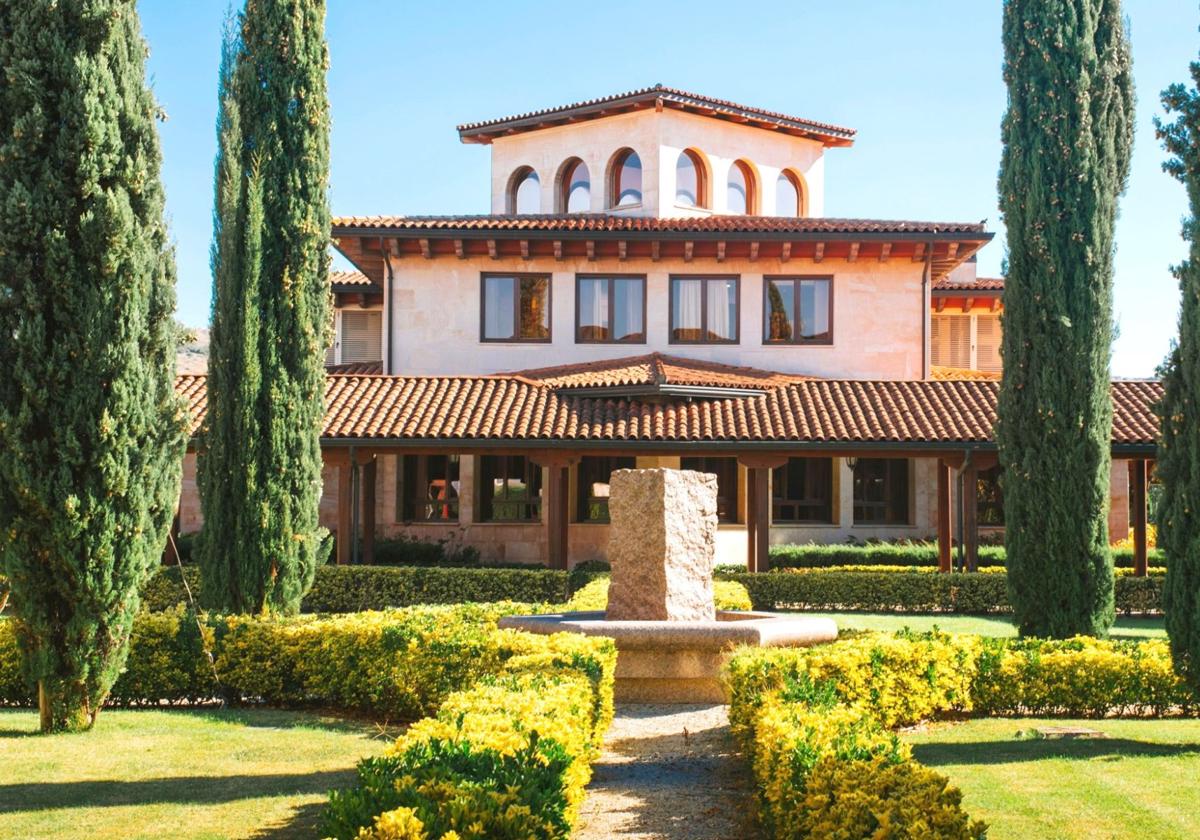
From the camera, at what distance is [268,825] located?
6824 millimetres

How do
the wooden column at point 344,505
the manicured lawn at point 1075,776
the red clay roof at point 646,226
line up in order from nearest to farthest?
the manicured lawn at point 1075,776
the wooden column at point 344,505
the red clay roof at point 646,226

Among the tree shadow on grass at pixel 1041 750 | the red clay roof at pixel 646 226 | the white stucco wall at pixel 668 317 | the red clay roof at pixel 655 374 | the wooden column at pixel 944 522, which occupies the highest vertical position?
the red clay roof at pixel 646 226

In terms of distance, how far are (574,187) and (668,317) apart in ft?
18.4

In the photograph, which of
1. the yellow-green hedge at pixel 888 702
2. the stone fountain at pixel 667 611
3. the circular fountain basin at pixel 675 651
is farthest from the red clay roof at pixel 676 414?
the circular fountain basin at pixel 675 651

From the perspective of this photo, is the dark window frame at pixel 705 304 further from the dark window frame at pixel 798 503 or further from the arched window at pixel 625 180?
the arched window at pixel 625 180

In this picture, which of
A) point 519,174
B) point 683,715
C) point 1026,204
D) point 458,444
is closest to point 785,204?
point 519,174

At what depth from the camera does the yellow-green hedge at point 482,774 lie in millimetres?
Answer: 4625

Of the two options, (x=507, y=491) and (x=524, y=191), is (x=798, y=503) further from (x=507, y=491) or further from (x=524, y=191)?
(x=524, y=191)

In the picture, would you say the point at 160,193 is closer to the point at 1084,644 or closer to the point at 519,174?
the point at 1084,644

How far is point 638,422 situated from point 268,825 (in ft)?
48.7

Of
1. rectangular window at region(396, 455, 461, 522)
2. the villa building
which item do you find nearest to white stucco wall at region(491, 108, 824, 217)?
the villa building

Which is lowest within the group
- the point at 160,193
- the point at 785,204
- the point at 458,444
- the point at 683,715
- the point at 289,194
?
the point at 683,715

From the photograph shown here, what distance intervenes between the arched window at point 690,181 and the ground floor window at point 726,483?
20.5 feet

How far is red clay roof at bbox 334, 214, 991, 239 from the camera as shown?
25.0m
